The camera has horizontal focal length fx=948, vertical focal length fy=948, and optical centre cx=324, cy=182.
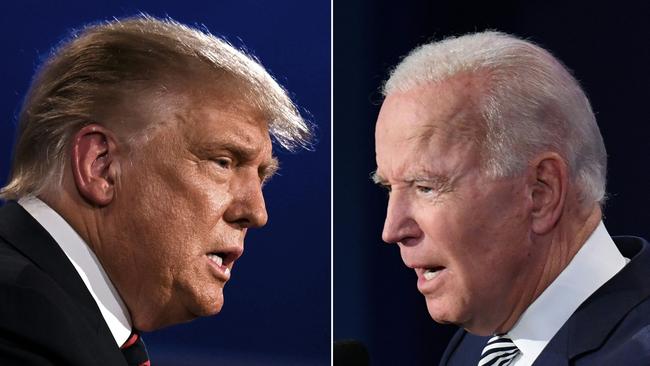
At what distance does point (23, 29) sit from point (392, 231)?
1.24 metres

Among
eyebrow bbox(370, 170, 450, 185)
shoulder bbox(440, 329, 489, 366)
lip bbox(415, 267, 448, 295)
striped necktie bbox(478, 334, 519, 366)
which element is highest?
eyebrow bbox(370, 170, 450, 185)

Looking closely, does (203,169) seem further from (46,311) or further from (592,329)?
(592,329)

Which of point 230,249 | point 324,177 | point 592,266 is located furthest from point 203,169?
point 324,177

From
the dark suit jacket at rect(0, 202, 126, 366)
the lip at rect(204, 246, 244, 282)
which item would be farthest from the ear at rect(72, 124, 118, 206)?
the lip at rect(204, 246, 244, 282)

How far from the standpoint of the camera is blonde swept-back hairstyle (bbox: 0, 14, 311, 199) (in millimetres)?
1797

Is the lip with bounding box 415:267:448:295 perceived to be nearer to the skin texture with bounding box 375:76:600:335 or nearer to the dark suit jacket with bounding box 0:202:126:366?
the skin texture with bounding box 375:76:600:335

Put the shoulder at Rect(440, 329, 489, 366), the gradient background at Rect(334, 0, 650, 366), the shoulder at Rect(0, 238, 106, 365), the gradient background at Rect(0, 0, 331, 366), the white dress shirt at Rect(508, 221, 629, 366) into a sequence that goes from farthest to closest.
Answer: the gradient background at Rect(334, 0, 650, 366) → the gradient background at Rect(0, 0, 331, 366) → the shoulder at Rect(440, 329, 489, 366) → the white dress shirt at Rect(508, 221, 629, 366) → the shoulder at Rect(0, 238, 106, 365)

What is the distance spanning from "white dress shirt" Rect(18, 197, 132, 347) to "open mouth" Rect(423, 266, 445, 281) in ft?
1.92

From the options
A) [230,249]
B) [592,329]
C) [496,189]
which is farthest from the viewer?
[230,249]

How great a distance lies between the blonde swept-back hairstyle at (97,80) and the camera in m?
1.80

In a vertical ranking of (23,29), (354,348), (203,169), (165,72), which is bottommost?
(354,348)

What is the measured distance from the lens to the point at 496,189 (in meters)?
1.78

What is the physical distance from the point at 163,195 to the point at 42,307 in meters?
0.44

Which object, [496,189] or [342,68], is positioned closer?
[496,189]
